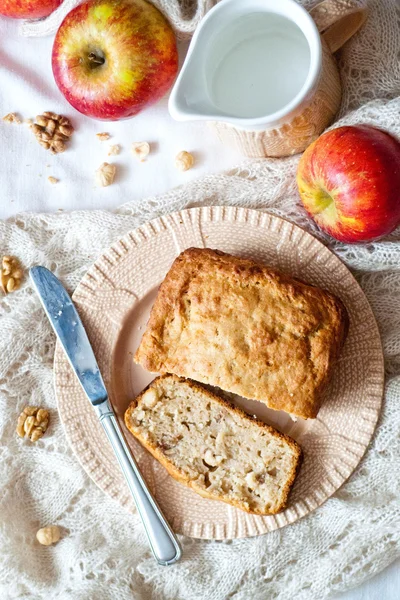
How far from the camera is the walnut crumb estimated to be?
7.75ft

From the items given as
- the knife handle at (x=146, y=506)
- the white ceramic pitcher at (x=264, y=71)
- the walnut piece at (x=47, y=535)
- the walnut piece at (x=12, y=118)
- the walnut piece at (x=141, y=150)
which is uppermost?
the white ceramic pitcher at (x=264, y=71)

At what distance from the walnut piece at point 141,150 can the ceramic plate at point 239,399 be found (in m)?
0.25

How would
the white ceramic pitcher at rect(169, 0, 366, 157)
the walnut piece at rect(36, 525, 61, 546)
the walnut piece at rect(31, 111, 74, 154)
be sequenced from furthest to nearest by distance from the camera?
1. the walnut piece at rect(31, 111, 74, 154)
2. the walnut piece at rect(36, 525, 61, 546)
3. the white ceramic pitcher at rect(169, 0, 366, 157)

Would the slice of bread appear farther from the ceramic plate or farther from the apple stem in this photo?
the apple stem

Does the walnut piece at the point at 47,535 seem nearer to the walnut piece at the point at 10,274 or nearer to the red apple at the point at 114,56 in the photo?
the walnut piece at the point at 10,274

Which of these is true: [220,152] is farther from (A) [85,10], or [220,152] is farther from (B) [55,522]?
(B) [55,522]

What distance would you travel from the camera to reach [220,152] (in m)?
2.36

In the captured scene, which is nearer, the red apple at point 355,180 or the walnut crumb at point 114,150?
the red apple at point 355,180

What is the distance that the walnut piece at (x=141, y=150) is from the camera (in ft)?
7.71

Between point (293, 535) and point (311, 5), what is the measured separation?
153cm

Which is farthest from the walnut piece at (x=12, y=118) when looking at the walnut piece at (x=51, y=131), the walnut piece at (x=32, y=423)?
the walnut piece at (x=32, y=423)

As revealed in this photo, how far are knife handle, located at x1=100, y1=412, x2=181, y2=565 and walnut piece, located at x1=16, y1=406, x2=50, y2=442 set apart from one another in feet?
0.72

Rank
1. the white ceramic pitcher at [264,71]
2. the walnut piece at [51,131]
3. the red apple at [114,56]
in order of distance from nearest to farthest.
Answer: the white ceramic pitcher at [264,71] < the red apple at [114,56] < the walnut piece at [51,131]

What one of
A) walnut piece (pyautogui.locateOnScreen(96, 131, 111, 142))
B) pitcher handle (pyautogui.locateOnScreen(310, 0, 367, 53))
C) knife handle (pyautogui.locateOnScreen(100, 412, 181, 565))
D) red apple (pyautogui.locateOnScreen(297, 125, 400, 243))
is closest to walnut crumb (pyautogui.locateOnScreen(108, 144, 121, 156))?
walnut piece (pyautogui.locateOnScreen(96, 131, 111, 142))
